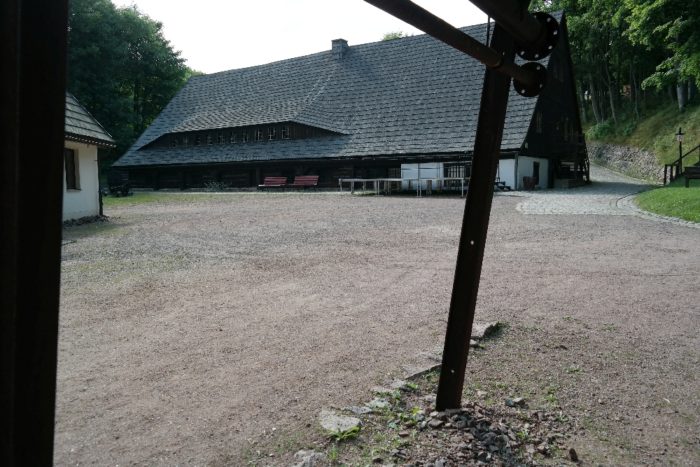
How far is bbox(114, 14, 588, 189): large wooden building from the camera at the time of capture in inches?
1050

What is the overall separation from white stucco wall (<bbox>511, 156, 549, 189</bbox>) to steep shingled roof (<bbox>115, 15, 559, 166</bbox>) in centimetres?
137

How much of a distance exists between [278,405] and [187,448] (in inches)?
25.6

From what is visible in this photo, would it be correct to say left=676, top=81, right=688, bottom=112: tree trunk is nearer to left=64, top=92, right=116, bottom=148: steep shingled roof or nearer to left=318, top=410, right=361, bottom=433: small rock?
left=64, top=92, right=116, bottom=148: steep shingled roof

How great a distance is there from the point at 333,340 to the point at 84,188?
13.8 metres

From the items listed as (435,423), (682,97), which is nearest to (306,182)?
(435,423)

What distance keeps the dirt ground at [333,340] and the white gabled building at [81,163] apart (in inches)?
234

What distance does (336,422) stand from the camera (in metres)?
2.95

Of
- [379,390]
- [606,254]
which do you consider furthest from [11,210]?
[606,254]

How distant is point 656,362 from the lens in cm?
390

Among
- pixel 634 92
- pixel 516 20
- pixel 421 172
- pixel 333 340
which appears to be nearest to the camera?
pixel 516 20

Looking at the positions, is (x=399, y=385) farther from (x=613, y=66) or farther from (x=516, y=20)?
(x=613, y=66)

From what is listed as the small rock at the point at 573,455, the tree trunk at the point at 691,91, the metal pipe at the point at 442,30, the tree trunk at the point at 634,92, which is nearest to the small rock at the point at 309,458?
the small rock at the point at 573,455

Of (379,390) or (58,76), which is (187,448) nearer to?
(379,390)

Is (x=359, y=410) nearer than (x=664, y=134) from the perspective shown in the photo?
Yes
